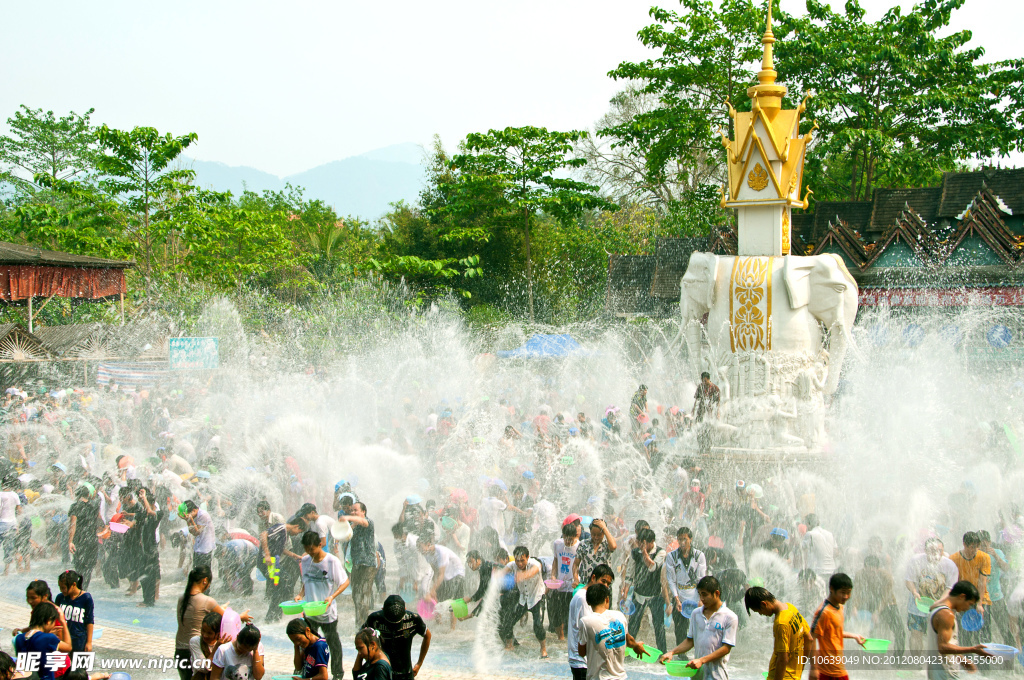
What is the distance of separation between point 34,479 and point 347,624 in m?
5.85

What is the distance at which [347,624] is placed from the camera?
29.0 ft

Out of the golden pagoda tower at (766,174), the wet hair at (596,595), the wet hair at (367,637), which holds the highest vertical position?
the golden pagoda tower at (766,174)

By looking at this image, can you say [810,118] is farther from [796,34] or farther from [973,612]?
[973,612]

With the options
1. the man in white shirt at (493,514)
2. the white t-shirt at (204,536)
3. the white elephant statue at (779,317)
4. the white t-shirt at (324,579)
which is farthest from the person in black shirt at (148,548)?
the white elephant statue at (779,317)

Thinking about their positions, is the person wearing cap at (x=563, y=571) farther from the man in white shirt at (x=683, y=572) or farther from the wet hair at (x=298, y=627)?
the wet hair at (x=298, y=627)

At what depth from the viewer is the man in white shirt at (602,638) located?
Result: 561cm

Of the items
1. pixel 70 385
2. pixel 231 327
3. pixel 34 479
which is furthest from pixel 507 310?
pixel 34 479

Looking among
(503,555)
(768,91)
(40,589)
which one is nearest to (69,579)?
(40,589)

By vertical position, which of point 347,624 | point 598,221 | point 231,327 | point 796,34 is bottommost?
point 347,624

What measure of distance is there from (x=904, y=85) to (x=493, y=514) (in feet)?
70.7

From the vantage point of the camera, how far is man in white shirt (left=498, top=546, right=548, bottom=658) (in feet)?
26.0

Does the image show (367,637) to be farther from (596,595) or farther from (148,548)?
(148,548)

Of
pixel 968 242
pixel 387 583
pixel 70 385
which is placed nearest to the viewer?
pixel 387 583

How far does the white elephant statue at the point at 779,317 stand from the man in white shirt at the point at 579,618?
647 centimetres
